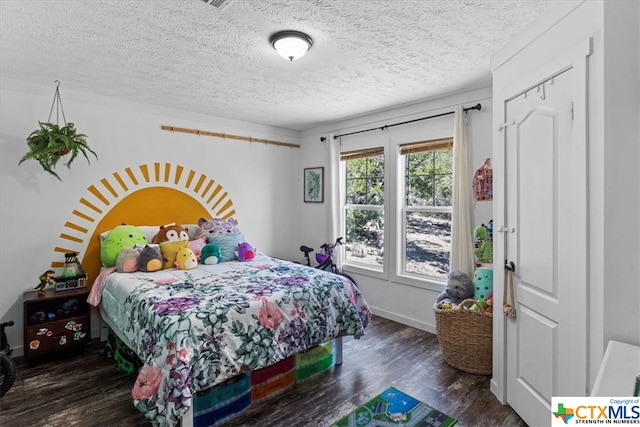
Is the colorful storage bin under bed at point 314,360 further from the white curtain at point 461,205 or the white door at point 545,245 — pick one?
the white curtain at point 461,205

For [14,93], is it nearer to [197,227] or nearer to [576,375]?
[197,227]

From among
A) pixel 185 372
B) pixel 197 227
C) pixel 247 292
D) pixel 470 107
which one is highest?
pixel 470 107

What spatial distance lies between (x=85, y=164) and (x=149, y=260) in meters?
1.25

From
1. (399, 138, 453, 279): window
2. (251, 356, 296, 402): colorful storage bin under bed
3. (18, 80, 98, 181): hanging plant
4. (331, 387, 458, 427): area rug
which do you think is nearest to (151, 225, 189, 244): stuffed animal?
(18, 80, 98, 181): hanging plant

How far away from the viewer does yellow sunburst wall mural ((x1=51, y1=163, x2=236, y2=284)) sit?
333cm

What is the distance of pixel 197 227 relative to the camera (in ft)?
13.0

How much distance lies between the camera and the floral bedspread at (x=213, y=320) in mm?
1854

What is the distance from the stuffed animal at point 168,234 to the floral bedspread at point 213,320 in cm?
48

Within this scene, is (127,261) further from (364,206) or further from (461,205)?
(461,205)

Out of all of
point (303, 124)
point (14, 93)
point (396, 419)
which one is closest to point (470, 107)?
point (303, 124)

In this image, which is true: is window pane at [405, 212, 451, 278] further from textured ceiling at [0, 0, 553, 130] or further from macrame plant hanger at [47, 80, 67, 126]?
macrame plant hanger at [47, 80, 67, 126]

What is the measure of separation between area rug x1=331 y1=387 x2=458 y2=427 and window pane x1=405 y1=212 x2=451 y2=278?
66.6 inches

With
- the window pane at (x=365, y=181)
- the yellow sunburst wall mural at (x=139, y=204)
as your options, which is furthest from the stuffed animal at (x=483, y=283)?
the yellow sunburst wall mural at (x=139, y=204)

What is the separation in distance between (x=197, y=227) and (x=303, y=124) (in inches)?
80.8
